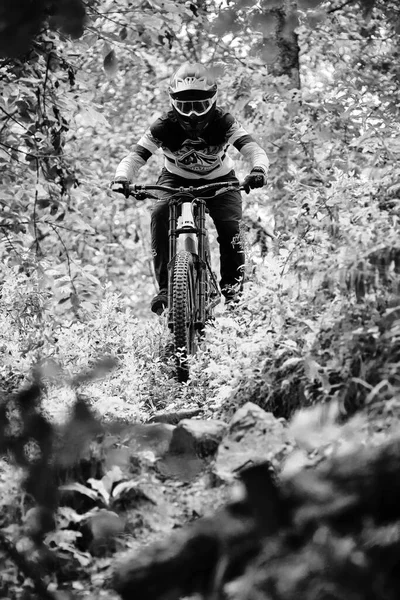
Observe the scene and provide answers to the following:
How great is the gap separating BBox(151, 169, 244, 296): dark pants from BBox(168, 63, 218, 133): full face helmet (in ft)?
1.98

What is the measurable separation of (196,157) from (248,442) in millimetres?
4832

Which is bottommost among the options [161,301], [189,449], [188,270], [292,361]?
[189,449]

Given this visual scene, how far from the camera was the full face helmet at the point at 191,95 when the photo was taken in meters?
7.92

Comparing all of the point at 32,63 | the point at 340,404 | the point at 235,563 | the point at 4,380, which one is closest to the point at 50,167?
the point at 32,63

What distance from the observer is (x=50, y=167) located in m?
6.47

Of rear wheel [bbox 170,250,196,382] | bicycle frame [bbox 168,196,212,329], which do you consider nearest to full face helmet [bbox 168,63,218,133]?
bicycle frame [bbox 168,196,212,329]

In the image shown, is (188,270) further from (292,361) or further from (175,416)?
(292,361)

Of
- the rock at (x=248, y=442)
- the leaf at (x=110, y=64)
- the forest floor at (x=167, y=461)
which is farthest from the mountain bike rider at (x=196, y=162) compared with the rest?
the rock at (x=248, y=442)

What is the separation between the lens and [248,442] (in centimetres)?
379

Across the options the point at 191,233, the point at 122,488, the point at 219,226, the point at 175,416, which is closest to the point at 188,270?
the point at 191,233

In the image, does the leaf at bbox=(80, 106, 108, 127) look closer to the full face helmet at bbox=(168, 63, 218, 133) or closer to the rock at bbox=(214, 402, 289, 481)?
the full face helmet at bbox=(168, 63, 218, 133)

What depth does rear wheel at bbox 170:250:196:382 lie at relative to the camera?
7.43 metres

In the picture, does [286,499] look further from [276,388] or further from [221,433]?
[276,388]

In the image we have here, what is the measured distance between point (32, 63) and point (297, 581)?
516cm
